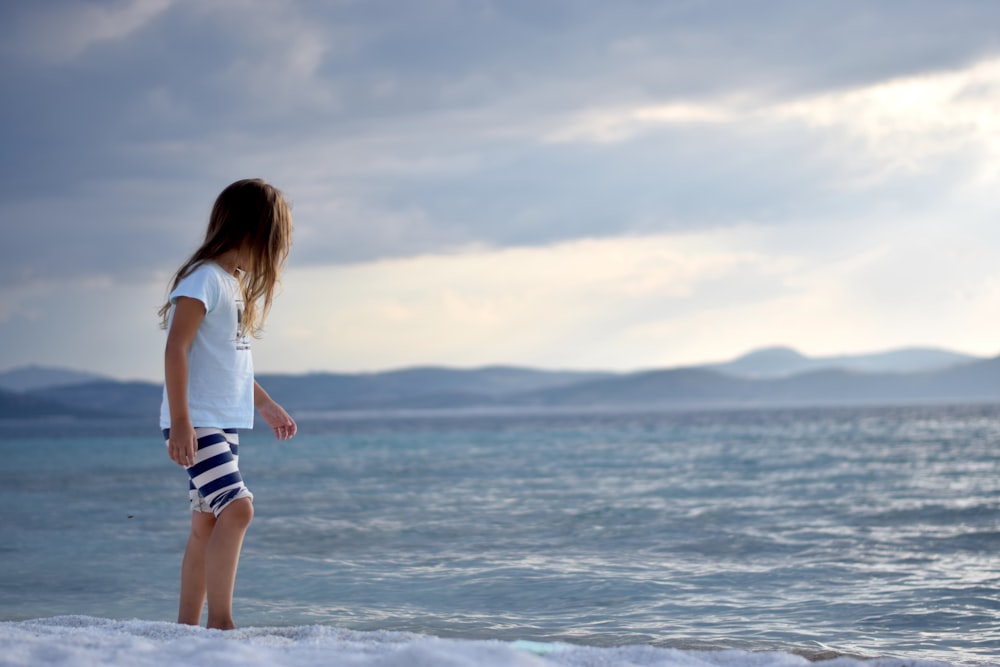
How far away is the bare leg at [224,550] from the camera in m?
3.66

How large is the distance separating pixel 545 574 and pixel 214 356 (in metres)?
3.87

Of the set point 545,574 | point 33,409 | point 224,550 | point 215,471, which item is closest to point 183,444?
point 215,471

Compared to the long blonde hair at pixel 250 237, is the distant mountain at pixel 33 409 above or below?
below

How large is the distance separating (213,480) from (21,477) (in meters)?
20.9

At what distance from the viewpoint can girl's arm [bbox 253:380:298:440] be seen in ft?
13.4

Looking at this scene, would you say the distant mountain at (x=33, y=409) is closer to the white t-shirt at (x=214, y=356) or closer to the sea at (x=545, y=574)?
the sea at (x=545, y=574)

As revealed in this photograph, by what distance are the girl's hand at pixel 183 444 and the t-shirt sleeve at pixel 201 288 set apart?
47cm

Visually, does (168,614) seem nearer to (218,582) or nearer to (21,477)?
(218,582)

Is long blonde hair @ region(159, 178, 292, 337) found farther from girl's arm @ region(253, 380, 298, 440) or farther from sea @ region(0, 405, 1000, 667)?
sea @ region(0, 405, 1000, 667)

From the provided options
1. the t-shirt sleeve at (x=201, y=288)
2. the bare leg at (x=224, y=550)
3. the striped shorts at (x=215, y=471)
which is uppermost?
the t-shirt sleeve at (x=201, y=288)

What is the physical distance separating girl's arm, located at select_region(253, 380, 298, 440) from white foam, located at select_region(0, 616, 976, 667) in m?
0.84

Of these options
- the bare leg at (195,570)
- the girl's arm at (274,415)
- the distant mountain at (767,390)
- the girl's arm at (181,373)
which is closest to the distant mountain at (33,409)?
the distant mountain at (767,390)

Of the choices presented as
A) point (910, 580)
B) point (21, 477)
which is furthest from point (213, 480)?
point (21, 477)

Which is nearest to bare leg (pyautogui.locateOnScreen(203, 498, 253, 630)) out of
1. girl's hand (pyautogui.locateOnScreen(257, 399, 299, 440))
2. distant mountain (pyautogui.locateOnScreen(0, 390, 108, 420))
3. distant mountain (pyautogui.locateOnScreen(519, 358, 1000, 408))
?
girl's hand (pyautogui.locateOnScreen(257, 399, 299, 440))
